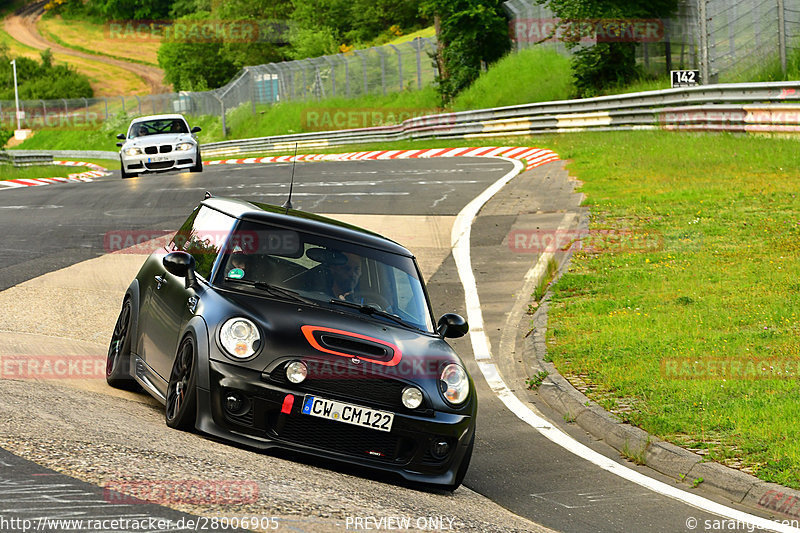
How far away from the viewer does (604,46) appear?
3681cm

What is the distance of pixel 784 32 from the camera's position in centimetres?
2548

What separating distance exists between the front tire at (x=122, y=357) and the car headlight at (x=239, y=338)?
206 cm

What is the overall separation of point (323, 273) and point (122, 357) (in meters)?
2.06

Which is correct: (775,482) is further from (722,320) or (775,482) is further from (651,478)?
(722,320)

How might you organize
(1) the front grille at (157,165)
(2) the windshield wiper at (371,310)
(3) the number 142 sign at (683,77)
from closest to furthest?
1. (2) the windshield wiper at (371,310)
2. (1) the front grille at (157,165)
3. (3) the number 142 sign at (683,77)

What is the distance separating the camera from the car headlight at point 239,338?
6.28 meters

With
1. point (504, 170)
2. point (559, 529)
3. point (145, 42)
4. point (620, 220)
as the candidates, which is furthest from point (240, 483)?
point (145, 42)

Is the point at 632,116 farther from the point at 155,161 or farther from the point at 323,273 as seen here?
the point at 323,273

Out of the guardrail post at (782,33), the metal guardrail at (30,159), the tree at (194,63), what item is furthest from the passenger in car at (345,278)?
the tree at (194,63)

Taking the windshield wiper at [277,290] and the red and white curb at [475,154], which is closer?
the windshield wiper at [277,290]

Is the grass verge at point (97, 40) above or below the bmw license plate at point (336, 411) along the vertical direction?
above

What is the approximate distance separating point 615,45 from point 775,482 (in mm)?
31933

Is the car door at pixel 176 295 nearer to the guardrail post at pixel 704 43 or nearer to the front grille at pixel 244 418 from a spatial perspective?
the front grille at pixel 244 418

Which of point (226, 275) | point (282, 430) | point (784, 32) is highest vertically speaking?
point (784, 32)
